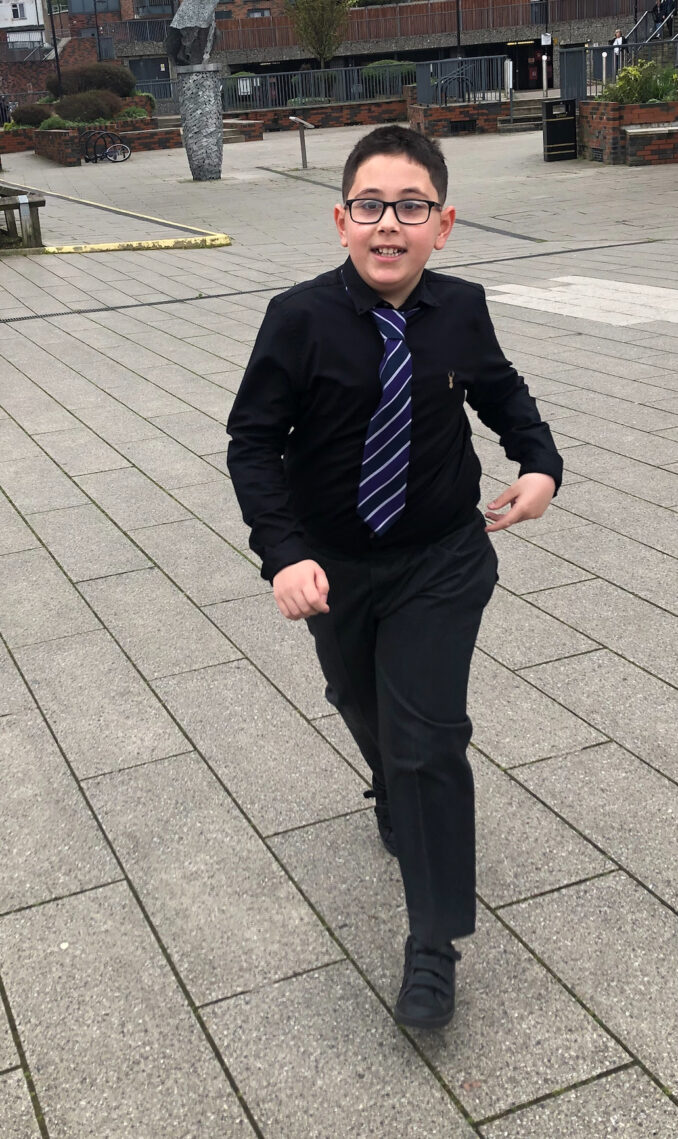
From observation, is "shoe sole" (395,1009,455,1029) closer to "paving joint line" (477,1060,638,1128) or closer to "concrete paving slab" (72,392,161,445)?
"paving joint line" (477,1060,638,1128)

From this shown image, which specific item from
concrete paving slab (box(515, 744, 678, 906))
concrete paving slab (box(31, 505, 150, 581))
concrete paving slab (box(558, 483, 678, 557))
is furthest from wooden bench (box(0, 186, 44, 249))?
concrete paving slab (box(515, 744, 678, 906))

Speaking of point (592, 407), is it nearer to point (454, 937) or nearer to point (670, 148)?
point (454, 937)

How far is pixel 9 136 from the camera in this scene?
130 ft

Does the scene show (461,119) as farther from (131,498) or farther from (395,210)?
(395,210)

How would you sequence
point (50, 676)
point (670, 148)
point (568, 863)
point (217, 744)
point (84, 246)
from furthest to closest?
point (670, 148)
point (84, 246)
point (50, 676)
point (217, 744)
point (568, 863)

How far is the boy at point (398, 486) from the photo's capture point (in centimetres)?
249

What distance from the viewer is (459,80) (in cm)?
3559

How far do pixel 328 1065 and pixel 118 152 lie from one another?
33.5 metres

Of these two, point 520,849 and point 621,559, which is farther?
point 621,559

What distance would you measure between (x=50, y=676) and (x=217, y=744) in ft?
2.84

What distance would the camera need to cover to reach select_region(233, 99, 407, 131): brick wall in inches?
1547

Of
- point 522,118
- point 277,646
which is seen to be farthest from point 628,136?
point 277,646

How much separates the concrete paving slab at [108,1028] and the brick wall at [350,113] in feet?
127

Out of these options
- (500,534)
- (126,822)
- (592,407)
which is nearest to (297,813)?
(126,822)
